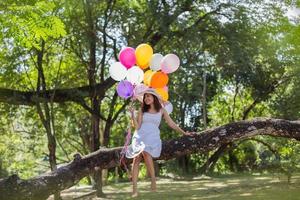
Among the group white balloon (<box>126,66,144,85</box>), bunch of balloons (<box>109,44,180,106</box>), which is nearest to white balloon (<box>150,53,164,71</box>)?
bunch of balloons (<box>109,44,180,106</box>)

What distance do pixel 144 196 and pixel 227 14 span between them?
7163mm

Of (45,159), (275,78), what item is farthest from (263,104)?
(45,159)

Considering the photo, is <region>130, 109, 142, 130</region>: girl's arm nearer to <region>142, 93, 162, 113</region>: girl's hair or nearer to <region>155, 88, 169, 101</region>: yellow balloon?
<region>142, 93, 162, 113</region>: girl's hair

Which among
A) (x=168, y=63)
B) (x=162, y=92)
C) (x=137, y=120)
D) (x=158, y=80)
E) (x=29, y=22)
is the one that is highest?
(x=29, y=22)

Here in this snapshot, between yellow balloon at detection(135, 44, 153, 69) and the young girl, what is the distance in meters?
0.47

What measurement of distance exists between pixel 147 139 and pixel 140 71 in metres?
0.98

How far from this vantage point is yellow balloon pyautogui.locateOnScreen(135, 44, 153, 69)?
6688mm

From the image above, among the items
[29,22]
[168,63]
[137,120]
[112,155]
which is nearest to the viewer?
[137,120]

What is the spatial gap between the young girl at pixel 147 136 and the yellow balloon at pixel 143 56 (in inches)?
18.4

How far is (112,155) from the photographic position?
6.87 m

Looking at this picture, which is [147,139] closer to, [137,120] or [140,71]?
[137,120]

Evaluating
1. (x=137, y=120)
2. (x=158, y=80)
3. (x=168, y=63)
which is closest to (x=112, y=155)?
(x=137, y=120)

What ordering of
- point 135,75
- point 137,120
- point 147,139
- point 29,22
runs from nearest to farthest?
point 147,139
point 137,120
point 135,75
point 29,22

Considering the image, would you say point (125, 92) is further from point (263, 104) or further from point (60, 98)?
point (263, 104)
